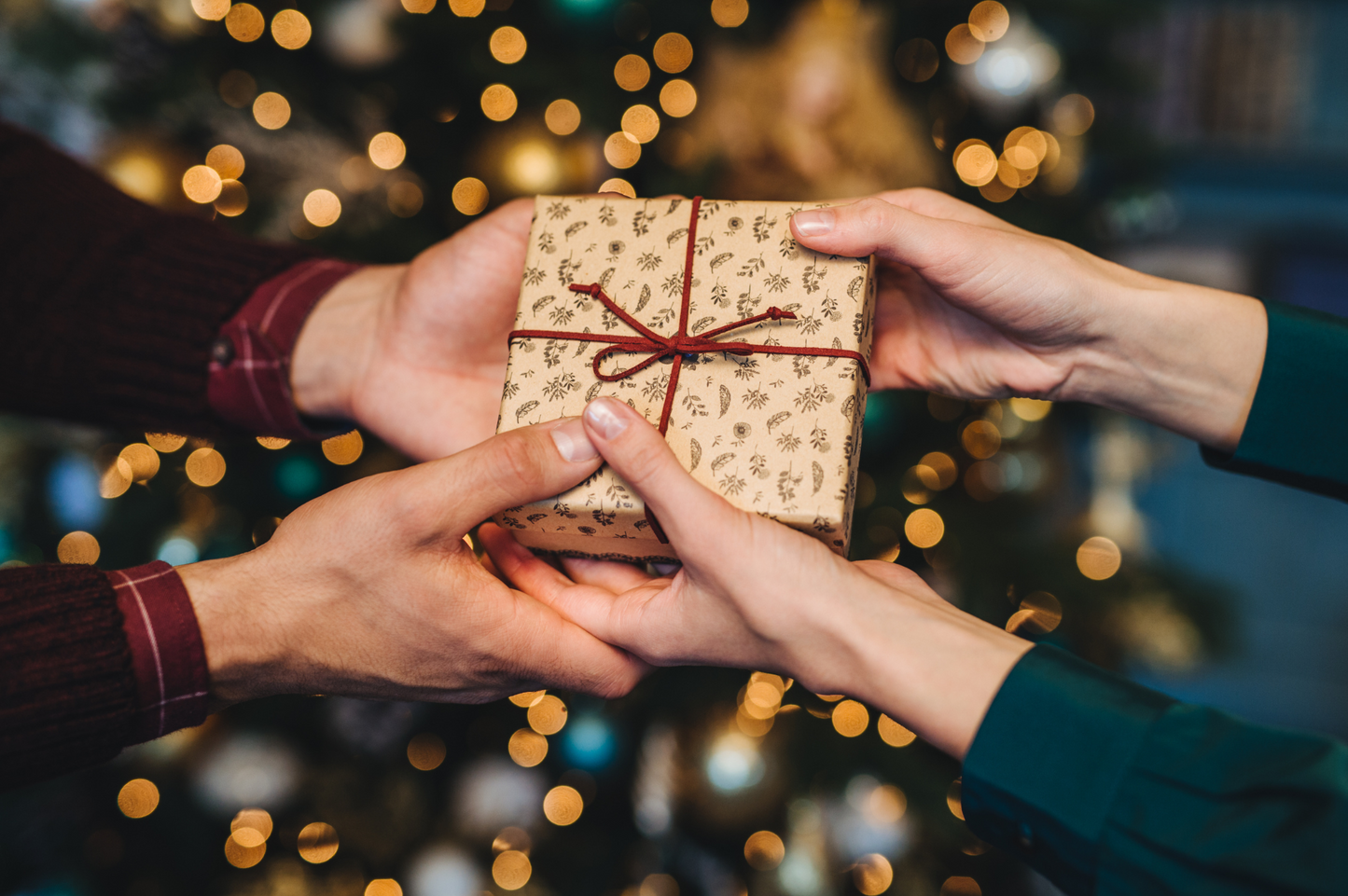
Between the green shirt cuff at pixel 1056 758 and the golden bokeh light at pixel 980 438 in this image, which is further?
the golden bokeh light at pixel 980 438

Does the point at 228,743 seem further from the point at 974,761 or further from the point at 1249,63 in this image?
the point at 1249,63

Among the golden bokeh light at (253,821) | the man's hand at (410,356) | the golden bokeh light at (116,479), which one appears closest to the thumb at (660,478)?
the man's hand at (410,356)

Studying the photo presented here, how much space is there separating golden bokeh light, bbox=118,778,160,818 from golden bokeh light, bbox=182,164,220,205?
131cm

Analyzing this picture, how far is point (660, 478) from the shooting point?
3.04ft

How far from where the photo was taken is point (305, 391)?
1.42m

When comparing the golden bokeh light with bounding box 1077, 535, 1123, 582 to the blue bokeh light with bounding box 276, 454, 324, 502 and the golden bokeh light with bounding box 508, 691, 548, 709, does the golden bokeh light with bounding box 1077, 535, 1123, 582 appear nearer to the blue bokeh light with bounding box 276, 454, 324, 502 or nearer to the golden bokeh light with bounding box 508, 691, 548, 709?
the golden bokeh light with bounding box 508, 691, 548, 709

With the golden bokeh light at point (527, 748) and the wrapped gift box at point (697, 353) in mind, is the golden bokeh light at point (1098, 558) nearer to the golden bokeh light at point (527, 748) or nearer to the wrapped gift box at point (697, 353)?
the wrapped gift box at point (697, 353)

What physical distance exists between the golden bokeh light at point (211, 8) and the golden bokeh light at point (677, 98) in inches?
35.2

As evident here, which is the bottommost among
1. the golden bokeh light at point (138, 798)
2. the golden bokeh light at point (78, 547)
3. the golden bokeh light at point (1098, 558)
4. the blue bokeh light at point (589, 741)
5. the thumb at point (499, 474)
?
the golden bokeh light at point (138, 798)

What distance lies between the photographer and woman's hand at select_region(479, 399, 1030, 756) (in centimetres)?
89

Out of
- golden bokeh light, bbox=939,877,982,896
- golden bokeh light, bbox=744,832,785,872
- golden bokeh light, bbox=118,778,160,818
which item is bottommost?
golden bokeh light, bbox=939,877,982,896

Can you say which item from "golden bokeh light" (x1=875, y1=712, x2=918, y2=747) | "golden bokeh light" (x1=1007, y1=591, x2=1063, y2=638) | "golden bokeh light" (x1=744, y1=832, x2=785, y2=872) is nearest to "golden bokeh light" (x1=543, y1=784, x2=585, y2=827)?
"golden bokeh light" (x1=744, y1=832, x2=785, y2=872)

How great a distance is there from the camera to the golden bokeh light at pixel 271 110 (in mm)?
1530

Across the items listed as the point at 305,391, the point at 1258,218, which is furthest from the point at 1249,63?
the point at 305,391
